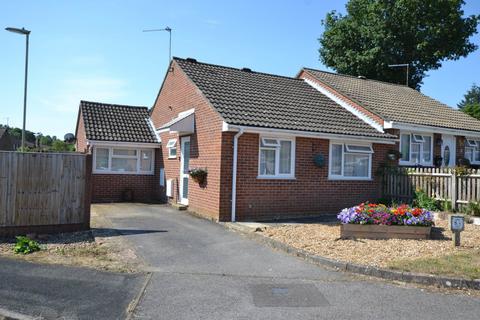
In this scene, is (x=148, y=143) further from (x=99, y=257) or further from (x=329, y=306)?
(x=329, y=306)

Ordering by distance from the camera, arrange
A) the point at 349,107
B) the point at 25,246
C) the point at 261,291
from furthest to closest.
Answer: the point at 349,107 → the point at 25,246 → the point at 261,291

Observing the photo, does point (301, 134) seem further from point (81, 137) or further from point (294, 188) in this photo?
point (81, 137)

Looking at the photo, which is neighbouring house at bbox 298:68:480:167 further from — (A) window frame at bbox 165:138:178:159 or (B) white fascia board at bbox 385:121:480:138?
(A) window frame at bbox 165:138:178:159

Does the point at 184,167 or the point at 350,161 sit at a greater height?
the point at 350,161

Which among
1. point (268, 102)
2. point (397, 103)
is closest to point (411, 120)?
point (397, 103)

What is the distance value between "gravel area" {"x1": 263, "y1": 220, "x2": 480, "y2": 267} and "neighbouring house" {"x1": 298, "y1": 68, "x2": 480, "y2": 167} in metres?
6.43

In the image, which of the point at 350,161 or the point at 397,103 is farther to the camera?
the point at 397,103

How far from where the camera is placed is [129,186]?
18.7m

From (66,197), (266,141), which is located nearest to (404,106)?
(266,141)

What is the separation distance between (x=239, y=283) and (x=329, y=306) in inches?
60.1

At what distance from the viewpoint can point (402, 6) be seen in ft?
107

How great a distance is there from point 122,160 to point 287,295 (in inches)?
550

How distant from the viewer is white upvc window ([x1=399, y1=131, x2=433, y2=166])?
17.2 metres

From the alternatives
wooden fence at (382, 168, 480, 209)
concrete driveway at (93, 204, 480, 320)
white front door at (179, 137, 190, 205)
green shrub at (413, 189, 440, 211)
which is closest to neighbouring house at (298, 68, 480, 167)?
wooden fence at (382, 168, 480, 209)
